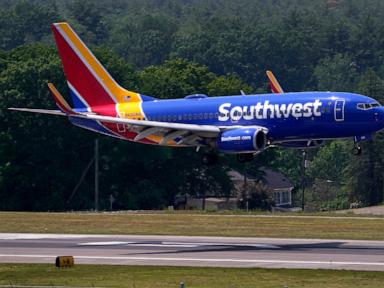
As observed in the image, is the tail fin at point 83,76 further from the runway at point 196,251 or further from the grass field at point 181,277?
the grass field at point 181,277

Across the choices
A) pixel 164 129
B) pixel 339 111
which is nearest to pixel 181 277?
pixel 339 111

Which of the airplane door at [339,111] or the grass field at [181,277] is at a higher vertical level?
the airplane door at [339,111]

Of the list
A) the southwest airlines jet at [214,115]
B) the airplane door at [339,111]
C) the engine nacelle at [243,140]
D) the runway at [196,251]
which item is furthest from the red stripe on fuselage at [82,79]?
the runway at [196,251]

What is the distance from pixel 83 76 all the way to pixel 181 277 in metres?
41.8

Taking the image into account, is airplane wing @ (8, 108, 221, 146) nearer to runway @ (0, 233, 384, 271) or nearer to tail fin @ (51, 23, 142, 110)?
tail fin @ (51, 23, 142, 110)

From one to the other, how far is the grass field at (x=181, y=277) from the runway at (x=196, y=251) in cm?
220

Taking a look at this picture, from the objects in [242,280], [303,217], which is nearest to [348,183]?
[303,217]

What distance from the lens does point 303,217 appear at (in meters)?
95.4

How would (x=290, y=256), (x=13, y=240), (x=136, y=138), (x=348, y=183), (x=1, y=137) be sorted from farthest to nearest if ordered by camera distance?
1. (x=348, y=183)
2. (x=1, y=137)
3. (x=136, y=138)
4. (x=13, y=240)
5. (x=290, y=256)

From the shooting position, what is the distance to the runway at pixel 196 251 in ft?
210

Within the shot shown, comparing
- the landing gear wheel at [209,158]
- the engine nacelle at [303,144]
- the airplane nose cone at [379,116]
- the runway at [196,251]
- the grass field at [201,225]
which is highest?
the airplane nose cone at [379,116]

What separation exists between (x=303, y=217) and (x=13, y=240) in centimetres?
2453

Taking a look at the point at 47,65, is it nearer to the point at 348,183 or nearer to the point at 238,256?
the point at 348,183

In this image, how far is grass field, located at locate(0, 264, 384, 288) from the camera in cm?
5650
